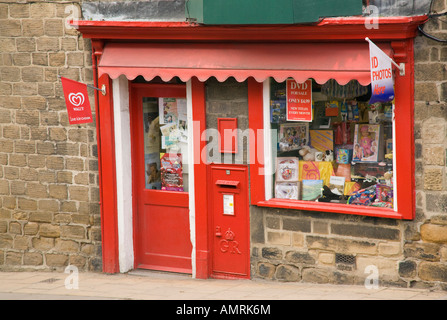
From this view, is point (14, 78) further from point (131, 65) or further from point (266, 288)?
point (266, 288)

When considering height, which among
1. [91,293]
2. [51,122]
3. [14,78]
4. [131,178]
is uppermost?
[14,78]

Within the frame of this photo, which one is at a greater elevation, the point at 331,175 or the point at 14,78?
the point at 14,78

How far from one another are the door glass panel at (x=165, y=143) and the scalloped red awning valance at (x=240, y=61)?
2.32 feet

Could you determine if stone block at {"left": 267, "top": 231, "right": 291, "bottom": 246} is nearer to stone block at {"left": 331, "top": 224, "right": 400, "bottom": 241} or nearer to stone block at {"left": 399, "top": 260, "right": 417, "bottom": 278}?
stone block at {"left": 331, "top": 224, "right": 400, "bottom": 241}

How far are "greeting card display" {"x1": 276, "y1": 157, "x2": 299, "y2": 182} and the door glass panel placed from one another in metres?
1.29

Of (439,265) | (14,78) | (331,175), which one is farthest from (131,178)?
(439,265)

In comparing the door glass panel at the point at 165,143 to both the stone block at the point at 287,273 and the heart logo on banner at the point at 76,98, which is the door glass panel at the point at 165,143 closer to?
the heart logo on banner at the point at 76,98

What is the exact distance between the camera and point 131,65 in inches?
347

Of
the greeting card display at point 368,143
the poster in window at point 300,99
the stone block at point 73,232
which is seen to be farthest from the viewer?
the stone block at point 73,232

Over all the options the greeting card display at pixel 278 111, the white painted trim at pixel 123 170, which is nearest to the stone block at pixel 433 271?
the greeting card display at pixel 278 111

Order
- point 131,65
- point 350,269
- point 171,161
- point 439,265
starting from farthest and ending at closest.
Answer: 1. point 171,161
2. point 131,65
3. point 350,269
4. point 439,265

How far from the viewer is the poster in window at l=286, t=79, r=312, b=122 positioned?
8.38m

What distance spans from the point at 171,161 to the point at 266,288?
2.12 metres

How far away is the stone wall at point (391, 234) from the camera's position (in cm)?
753
